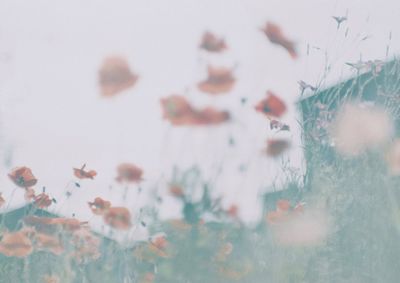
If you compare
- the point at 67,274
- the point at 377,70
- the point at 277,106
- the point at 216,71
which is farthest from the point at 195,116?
the point at 377,70

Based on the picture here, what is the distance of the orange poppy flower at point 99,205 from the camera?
2314mm

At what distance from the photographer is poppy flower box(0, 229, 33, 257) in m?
2.07

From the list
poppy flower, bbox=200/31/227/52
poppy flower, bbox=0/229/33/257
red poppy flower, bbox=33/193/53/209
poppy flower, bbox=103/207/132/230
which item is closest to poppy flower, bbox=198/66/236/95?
poppy flower, bbox=200/31/227/52

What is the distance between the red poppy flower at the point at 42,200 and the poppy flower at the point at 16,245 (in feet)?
0.56

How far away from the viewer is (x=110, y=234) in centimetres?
230

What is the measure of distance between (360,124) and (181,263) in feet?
3.54

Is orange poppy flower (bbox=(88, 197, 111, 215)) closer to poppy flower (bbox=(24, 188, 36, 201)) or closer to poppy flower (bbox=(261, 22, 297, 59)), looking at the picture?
poppy flower (bbox=(24, 188, 36, 201))

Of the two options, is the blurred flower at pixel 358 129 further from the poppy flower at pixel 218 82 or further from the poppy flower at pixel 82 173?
the poppy flower at pixel 82 173

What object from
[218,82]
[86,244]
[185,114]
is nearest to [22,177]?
[86,244]

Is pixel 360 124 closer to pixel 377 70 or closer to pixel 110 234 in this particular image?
pixel 377 70

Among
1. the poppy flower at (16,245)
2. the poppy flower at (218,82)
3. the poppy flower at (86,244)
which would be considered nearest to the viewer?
the poppy flower at (16,245)

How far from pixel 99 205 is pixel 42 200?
25cm

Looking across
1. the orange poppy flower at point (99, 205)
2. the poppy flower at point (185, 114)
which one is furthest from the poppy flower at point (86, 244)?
the poppy flower at point (185, 114)

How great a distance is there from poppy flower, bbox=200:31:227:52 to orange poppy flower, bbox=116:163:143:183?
610 millimetres
